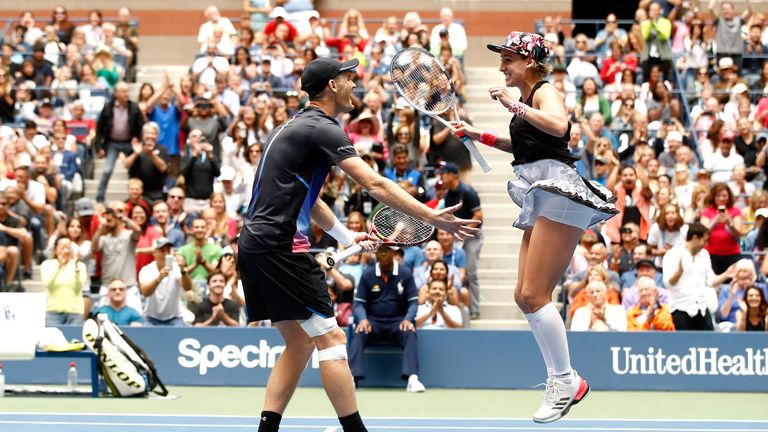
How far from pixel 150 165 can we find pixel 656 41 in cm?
781

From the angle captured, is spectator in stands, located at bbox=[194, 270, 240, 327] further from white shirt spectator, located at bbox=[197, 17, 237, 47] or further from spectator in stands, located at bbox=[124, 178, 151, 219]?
white shirt spectator, located at bbox=[197, 17, 237, 47]

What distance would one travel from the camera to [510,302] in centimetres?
1592

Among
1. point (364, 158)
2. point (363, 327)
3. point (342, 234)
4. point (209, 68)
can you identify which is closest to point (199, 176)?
point (364, 158)

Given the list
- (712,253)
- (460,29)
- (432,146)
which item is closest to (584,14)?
(460,29)

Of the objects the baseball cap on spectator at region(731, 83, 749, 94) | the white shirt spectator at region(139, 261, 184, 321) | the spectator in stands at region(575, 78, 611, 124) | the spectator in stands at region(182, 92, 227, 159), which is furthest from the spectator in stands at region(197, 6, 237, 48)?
the baseball cap on spectator at region(731, 83, 749, 94)

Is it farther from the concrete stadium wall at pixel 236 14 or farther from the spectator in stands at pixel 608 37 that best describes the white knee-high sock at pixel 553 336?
the concrete stadium wall at pixel 236 14

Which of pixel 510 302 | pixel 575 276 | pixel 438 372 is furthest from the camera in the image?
pixel 510 302

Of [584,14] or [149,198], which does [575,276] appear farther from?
[584,14]

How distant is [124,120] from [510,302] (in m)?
6.05

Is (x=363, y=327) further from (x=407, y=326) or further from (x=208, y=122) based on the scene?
(x=208, y=122)

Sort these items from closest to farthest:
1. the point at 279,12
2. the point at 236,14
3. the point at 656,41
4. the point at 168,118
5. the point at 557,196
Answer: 1. the point at 557,196
2. the point at 168,118
3. the point at 656,41
4. the point at 279,12
5. the point at 236,14

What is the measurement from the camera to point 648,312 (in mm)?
13969

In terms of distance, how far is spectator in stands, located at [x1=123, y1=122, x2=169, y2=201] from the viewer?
17.2 meters

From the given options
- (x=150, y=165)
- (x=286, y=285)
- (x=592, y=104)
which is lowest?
(x=150, y=165)
